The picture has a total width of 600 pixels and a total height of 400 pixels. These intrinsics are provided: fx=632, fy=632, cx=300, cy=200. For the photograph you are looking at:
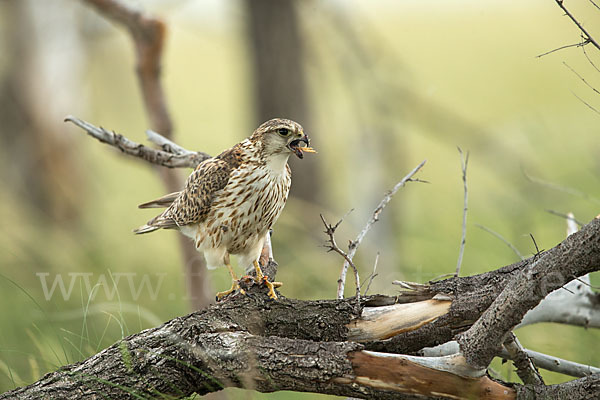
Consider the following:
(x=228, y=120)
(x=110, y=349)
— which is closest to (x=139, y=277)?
(x=110, y=349)

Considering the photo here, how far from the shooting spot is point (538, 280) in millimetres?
1771

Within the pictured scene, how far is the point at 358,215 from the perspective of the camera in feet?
21.1

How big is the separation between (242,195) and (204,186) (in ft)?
0.69

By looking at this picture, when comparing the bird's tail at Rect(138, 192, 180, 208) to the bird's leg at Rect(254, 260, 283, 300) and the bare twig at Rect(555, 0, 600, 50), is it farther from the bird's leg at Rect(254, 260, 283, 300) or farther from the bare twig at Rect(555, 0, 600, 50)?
the bare twig at Rect(555, 0, 600, 50)

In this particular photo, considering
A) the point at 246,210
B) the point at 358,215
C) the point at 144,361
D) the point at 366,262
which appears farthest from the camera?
the point at 358,215

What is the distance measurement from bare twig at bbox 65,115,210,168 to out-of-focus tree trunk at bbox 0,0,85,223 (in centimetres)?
529

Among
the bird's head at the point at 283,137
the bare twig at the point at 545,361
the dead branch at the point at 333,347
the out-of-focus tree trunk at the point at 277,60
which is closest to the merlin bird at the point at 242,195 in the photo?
the bird's head at the point at 283,137

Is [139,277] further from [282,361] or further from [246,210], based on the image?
[282,361]

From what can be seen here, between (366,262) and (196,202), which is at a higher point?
(196,202)

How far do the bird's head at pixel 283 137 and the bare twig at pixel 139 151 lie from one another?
0.56 metres

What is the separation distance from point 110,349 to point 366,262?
398 centimetres

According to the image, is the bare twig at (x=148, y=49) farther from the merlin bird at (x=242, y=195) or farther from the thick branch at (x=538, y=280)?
the thick branch at (x=538, y=280)

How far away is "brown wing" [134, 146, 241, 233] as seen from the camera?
290 cm

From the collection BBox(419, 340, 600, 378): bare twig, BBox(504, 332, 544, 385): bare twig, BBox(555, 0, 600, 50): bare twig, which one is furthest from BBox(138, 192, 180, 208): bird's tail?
BBox(555, 0, 600, 50): bare twig
